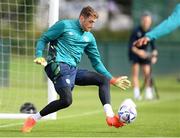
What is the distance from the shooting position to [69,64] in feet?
44.9

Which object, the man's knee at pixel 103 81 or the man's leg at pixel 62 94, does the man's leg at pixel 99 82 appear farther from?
the man's leg at pixel 62 94

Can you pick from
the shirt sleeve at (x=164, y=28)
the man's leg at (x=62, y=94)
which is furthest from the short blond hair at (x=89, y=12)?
the shirt sleeve at (x=164, y=28)

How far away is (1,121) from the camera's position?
1582 centimetres

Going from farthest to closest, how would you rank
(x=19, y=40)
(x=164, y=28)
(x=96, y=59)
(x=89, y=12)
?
(x=19, y=40)
(x=96, y=59)
(x=89, y=12)
(x=164, y=28)

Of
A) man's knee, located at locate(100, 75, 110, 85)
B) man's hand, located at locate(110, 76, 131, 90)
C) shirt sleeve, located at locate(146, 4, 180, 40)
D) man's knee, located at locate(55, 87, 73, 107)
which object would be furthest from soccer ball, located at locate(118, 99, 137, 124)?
shirt sleeve, located at locate(146, 4, 180, 40)

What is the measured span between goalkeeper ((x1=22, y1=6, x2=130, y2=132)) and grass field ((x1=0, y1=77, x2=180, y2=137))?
0.36 meters

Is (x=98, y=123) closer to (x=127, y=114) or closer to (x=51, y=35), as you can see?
(x=127, y=114)

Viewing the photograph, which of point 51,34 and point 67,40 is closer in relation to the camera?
point 51,34

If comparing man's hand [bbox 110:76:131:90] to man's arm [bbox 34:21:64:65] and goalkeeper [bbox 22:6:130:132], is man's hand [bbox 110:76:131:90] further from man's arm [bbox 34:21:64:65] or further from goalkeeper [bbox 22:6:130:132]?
man's arm [bbox 34:21:64:65]

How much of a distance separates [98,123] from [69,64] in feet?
7.21

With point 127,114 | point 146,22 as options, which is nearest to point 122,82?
point 127,114

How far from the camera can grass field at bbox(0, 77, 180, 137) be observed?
1332 centimetres

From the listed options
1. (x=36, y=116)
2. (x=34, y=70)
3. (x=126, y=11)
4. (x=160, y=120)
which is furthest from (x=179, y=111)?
(x=126, y=11)

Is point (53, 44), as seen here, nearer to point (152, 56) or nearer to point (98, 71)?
point (98, 71)
